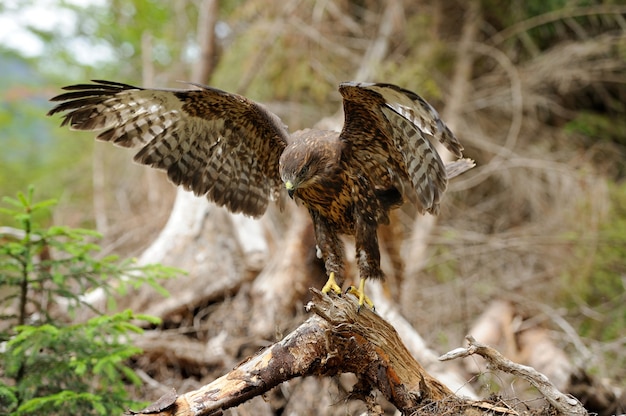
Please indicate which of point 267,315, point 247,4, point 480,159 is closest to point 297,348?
point 267,315

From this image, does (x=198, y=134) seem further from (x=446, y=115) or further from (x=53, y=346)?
(x=446, y=115)

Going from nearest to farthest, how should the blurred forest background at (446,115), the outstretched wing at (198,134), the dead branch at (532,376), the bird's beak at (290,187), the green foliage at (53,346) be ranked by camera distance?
the dead branch at (532,376)
the bird's beak at (290,187)
the green foliage at (53,346)
the outstretched wing at (198,134)
the blurred forest background at (446,115)

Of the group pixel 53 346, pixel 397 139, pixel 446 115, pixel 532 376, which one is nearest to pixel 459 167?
pixel 397 139

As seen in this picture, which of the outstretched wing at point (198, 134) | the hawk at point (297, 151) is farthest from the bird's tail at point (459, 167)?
the outstretched wing at point (198, 134)

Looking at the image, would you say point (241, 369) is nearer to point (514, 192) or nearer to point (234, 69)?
point (234, 69)

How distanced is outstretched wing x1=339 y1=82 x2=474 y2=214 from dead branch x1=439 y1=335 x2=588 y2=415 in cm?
85

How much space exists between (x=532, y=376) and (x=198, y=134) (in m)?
2.42

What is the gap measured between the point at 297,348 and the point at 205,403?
51cm

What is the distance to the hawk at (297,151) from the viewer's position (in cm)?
322

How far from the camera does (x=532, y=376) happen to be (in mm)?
2789

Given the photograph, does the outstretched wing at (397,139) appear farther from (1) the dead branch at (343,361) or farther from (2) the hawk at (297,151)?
(1) the dead branch at (343,361)

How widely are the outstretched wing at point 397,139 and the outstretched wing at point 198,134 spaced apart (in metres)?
0.52

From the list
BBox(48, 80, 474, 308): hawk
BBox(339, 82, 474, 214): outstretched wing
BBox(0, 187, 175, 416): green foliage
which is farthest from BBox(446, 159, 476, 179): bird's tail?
BBox(0, 187, 175, 416): green foliage

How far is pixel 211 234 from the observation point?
20.2ft
